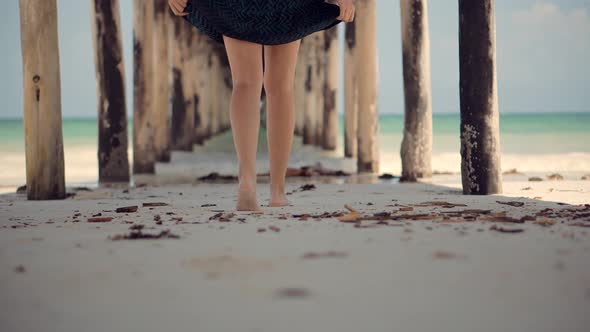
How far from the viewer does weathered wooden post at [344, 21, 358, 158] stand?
413 inches

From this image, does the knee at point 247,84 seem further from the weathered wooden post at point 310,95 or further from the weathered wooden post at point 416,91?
the weathered wooden post at point 310,95

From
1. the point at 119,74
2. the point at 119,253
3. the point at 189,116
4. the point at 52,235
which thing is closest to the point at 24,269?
the point at 119,253

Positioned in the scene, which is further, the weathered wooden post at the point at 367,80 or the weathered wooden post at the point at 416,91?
the weathered wooden post at the point at 367,80

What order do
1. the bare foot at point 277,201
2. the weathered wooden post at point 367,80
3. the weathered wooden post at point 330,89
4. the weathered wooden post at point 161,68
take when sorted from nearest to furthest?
1. the bare foot at point 277,201
2. the weathered wooden post at point 367,80
3. the weathered wooden post at point 161,68
4. the weathered wooden post at point 330,89

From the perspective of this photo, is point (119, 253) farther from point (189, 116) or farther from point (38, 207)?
point (189, 116)

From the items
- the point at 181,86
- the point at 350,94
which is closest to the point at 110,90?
the point at 350,94

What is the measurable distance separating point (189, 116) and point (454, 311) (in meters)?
12.3

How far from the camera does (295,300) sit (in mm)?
1572

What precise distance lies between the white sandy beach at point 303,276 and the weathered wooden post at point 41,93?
6.97 feet

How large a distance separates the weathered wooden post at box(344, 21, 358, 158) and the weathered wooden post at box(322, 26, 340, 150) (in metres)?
1.99

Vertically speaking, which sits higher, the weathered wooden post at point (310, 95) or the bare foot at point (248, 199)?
the weathered wooden post at point (310, 95)

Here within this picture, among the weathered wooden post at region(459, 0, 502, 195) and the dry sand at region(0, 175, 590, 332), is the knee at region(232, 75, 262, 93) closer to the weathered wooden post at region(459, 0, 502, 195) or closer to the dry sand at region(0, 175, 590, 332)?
the dry sand at region(0, 175, 590, 332)

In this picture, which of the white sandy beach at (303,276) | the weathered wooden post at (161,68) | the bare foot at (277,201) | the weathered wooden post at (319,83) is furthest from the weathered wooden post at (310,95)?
the white sandy beach at (303,276)

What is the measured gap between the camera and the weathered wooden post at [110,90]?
680 cm
